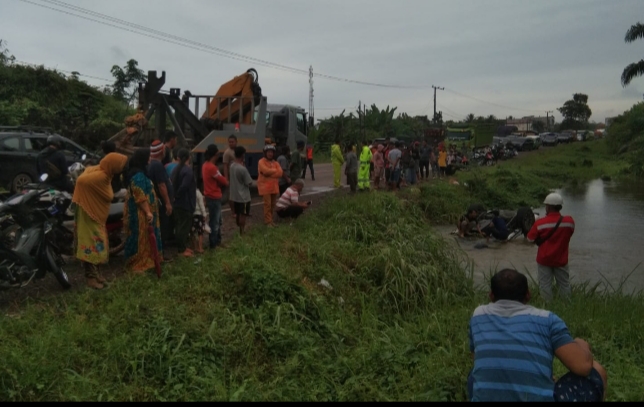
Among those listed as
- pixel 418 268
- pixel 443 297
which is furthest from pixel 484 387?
pixel 418 268

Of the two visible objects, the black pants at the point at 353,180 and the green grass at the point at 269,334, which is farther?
the black pants at the point at 353,180

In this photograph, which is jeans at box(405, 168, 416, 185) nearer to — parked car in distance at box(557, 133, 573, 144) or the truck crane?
the truck crane

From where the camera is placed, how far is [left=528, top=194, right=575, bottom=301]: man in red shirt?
25.1 ft

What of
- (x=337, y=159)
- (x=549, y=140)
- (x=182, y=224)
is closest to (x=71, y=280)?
(x=182, y=224)

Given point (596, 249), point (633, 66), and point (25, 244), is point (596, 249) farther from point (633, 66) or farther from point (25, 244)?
point (633, 66)

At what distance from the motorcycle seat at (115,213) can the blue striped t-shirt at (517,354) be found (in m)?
5.60

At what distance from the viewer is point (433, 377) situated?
5.01 m

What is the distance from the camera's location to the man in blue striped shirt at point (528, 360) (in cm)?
334

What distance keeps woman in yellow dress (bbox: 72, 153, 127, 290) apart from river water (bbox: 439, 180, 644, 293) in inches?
224

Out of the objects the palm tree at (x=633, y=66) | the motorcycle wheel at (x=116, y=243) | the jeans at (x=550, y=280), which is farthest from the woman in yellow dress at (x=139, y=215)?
the palm tree at (x=633, y=66)

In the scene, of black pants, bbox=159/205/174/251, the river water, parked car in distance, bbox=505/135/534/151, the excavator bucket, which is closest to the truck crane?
the excavator bucket

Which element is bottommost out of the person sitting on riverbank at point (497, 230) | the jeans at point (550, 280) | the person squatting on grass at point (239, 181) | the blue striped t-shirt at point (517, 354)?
the person sitting on riverbank at point (497, 230)

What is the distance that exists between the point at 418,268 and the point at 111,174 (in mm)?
4410

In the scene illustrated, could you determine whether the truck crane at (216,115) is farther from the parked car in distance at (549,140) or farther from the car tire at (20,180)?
the parked car in distance at (549,140)
